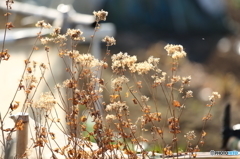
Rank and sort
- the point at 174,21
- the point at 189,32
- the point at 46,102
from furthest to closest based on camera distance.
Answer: the point at 174,21 < the point at 189,32 < the point at 46,102

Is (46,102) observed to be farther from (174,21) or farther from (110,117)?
(174,21)

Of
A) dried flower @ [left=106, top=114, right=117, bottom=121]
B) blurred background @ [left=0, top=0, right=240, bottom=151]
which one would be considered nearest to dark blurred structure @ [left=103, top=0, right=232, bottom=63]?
blurred background @ [left=0, top=0, right=240, bottom=151]

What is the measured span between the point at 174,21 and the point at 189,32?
1.16 ft

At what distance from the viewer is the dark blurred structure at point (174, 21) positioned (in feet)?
26.1

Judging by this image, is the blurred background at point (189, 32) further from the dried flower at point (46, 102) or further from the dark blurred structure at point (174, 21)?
the dried flower at point (46, 102)

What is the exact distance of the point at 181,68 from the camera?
7352 mm

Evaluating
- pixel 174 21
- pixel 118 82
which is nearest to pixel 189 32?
pixel 174 21

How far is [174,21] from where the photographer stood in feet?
27.3

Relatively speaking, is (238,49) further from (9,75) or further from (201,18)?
(9,75)

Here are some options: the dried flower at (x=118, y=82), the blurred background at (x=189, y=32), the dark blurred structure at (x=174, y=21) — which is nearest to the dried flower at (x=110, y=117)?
the dried flower at (x=118, y=82)

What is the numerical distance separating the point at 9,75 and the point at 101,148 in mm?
2563

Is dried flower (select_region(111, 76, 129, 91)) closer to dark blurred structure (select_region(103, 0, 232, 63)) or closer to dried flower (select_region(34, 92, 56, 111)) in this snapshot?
dried flower (select_region(34, 92, 56, 111))

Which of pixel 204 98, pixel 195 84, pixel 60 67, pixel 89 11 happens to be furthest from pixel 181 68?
pixel 60 67

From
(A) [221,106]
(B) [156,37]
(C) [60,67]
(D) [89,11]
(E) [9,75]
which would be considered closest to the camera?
(E) [9,75]
